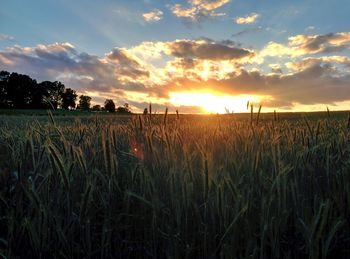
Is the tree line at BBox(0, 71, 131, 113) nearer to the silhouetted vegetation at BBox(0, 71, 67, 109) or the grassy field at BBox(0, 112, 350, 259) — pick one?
the silhouetted vegetation at BBox(0, 71, 67, 109)

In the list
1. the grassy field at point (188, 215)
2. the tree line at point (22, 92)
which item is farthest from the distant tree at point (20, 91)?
the grassy field at point (188, 215)

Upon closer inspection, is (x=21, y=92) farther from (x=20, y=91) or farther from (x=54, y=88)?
(x=54, y=88)

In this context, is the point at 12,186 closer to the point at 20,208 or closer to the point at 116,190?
the point at 20,208

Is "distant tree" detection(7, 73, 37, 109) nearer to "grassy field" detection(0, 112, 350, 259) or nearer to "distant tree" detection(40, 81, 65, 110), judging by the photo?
"distant tree" detection(40, 81, 65, 110)

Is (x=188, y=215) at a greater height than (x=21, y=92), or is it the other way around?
(x=21, y=92)

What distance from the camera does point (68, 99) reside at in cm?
10069

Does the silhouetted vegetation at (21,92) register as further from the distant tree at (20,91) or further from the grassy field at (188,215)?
the grassy field at (188,215)

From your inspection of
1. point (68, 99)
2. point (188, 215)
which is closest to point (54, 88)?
point (68, 99)

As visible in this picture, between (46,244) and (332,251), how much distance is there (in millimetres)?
1193

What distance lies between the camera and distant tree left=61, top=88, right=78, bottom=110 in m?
101

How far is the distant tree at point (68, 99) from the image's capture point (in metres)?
101

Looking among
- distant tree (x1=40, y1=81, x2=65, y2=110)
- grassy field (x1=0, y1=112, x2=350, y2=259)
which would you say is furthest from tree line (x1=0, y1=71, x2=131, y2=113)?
grassy field (x1=0, y1=112, x2=350, y2=259)

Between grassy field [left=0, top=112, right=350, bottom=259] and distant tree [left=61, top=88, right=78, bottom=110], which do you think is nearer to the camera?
grassy field [left=0, top=112, right=350, bottom=259]

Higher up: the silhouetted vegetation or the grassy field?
the silhouetted vegetation
